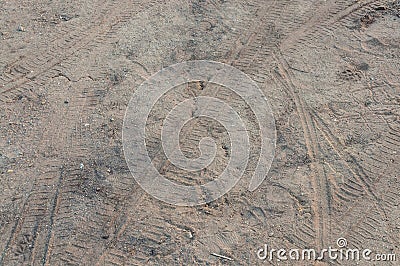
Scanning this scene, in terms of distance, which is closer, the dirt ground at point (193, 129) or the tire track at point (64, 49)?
the dirt ground at point (193, 129)

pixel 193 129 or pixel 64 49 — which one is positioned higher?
pixel 193 129

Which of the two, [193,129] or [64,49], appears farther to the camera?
[64,49]

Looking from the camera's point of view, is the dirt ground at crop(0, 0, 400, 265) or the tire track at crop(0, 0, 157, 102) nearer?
the dirt ground at crop(0, 0, 400, 265)

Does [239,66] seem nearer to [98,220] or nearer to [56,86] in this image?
[56,86]

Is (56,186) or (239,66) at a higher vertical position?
(239,66)

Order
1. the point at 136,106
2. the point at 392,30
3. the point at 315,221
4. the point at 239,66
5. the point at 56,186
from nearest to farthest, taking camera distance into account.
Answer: the point at 315,221 → the point at 56,186 → the point at 136,106 → the point at 239,66 → the point at 392,30

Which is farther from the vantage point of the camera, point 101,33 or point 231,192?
point 101,33

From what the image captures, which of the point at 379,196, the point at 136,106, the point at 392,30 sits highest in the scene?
the point at 392,30

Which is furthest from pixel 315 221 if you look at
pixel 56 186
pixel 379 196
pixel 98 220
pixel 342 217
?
pixel 56 186
